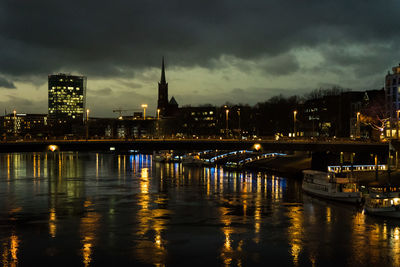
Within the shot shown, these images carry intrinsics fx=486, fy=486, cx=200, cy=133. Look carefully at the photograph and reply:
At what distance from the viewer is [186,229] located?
51.7 metres

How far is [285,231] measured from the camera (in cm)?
5091

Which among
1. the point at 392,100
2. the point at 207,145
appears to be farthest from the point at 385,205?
the point at 392,100

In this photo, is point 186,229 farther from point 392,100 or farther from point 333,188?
point 392,100

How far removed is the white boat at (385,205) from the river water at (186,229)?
129cm

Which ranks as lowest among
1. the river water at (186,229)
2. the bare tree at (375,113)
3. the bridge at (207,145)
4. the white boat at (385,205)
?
the river water at (186,229)

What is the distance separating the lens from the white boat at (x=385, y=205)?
57.6 metres

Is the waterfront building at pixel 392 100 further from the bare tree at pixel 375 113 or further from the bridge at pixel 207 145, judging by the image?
the bridge at pixel 207 145

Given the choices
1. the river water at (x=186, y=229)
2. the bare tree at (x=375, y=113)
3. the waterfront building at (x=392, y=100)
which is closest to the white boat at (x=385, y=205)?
the river water at (x=186, y=229)

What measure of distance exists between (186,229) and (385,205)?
24.7m

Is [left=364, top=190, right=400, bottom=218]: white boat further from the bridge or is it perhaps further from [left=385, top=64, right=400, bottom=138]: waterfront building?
[left=385, top=64, right=400, bottom=138]: waterfront building

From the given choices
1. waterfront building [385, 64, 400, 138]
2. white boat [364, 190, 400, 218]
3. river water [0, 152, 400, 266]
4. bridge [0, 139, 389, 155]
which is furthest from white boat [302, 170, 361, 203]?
waterfront building [385, 64, 400, 138]

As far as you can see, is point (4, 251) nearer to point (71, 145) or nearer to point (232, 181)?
point (71, 145)

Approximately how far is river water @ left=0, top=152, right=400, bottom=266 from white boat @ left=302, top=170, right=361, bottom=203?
177 cm

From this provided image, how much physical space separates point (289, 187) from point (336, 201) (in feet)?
55.0
